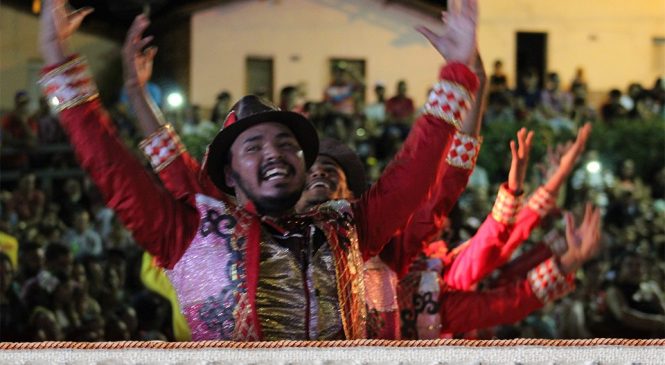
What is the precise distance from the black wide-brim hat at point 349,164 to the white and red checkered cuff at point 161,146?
100 centimetres

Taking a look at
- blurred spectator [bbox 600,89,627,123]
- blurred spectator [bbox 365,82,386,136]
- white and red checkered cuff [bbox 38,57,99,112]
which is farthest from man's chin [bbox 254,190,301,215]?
blurred spectator [bbox 600,89,627,123]

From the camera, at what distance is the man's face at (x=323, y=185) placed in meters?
5.07

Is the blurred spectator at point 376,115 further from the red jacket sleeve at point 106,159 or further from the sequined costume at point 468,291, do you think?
the red jacket sleeve at point 106,159

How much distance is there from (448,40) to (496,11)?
791 inches

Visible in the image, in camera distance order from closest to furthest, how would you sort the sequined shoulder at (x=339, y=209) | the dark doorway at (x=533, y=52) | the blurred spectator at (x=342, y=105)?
the sequined shoulder at (x=339, y=209) → the blurred spectator at (x=342, y=105) → the dark doorway at (x=533, y=52)

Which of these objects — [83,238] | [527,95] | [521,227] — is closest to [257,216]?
[521,227]

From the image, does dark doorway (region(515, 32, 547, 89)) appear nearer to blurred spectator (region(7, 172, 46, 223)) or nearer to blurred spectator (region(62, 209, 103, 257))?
blurred spectator (region(7, 172, 46, 223))

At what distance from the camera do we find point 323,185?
519 centimetres

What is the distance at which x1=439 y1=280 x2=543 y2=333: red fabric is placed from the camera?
530 centimetres

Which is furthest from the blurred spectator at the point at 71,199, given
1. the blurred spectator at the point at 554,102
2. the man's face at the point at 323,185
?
the man's face at the point at 323,185

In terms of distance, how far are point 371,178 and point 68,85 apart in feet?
34.2

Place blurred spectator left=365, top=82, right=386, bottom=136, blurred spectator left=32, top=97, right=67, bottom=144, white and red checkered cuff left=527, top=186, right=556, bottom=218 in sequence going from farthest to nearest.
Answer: blurred spectator left=365, top=82, right=386, bottom=136, blurred spectator left=32, top=97, right=67, bottom=144, white and red checkered cuff left=527, top=186, right=556, bottom=218

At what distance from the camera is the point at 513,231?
5.86m

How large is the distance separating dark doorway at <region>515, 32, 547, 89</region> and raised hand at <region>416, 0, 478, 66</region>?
19.3 m
